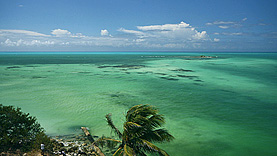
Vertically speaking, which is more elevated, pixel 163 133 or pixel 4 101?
pixel 163 133

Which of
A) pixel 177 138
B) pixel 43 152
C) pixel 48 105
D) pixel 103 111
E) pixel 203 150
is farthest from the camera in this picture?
pixel 48 105

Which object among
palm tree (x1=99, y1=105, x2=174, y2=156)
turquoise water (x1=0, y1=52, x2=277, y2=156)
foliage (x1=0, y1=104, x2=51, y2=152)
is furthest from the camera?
turquoise water (x1=0, y1=52, x2=277, y2=156)

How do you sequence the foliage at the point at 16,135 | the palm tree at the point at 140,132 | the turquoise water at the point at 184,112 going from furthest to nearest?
the turquoise water at the point at 184,112, the foliage at the point at 16,135, the palm tree at the point at 140,132

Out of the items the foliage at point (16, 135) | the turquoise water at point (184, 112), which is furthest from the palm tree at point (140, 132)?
the foliage at point (16, 135)

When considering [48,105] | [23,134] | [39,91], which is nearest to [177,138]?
[23,134]

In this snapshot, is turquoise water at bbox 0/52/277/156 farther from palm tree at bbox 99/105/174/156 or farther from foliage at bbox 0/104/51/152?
palm tree at bbox 99/105/174/156

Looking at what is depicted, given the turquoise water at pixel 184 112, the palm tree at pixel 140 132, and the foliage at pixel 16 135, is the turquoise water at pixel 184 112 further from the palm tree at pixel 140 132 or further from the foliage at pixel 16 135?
the palm tree at pixel 140 132

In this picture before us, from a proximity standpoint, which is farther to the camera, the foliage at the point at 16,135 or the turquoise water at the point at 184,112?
the turquoise water at the point at 184,112

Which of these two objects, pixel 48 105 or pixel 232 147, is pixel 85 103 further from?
pixel 232 147

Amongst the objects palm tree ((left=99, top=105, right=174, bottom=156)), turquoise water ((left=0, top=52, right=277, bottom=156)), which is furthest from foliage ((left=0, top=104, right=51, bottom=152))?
palm tree ((left=99, top=105, right=174, bottom=156))

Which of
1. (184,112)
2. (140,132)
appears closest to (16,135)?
(140,132)

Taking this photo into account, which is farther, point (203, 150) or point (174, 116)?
point (174, 116)
